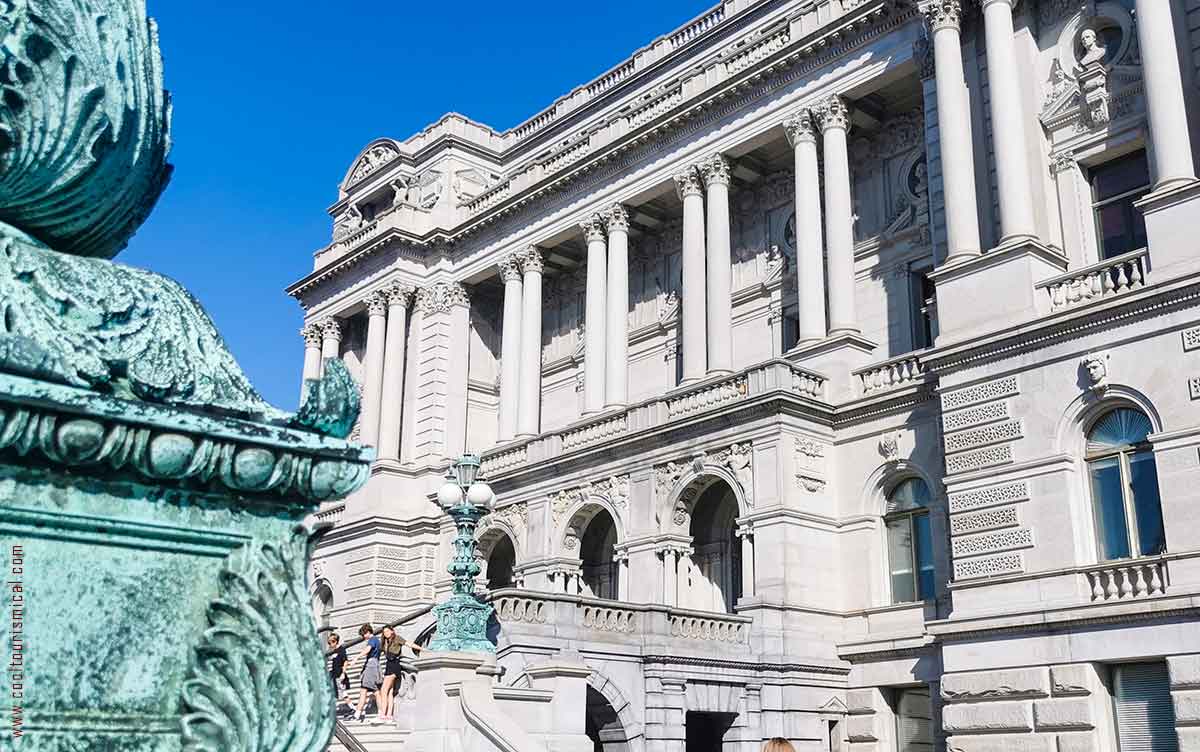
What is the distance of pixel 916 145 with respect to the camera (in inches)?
1260

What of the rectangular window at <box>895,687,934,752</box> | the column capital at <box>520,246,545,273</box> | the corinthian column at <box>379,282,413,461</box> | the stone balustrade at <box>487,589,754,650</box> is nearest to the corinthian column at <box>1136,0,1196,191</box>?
the rectangular window at <box>895,687,934,752</box>

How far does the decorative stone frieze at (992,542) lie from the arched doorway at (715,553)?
23.2ft

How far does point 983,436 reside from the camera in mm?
23922

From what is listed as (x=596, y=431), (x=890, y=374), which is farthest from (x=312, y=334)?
(x=890, y=374)

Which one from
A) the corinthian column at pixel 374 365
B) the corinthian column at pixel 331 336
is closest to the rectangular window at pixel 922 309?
the corinthian column at pixel 374 365

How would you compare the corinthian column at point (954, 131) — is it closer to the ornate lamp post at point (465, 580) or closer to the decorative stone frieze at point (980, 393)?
the decorative stone frieze at point (980, 393)

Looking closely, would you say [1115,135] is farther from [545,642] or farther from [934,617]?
[545,642]

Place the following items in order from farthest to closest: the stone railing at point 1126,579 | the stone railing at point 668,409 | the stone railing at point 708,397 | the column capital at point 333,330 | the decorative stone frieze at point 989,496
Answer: the column capital at point 333,330 < the stone railing at point 708,397 < the stone railing at point 668,409 < the decorative stone frieze at point 989,496 < the stone railing at point 1126,579

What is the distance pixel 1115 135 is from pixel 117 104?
25140 mm

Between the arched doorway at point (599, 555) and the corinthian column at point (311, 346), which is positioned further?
the corinthian column at point (311, 346)

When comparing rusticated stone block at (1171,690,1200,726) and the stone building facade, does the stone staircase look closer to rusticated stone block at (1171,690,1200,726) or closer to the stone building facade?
the stone building facade

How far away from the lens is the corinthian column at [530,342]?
39.3 metres

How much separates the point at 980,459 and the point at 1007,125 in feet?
23.2

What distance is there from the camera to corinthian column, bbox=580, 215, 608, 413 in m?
37.3
